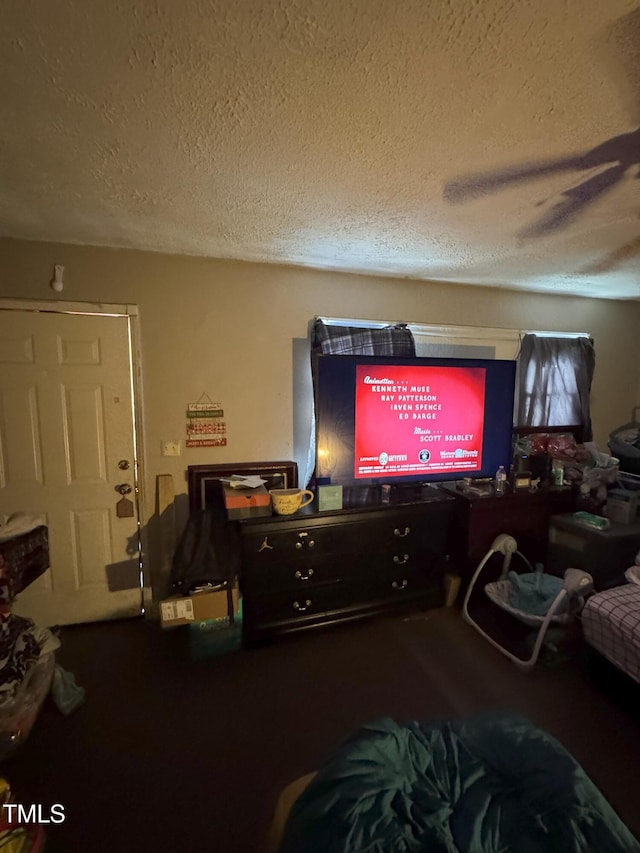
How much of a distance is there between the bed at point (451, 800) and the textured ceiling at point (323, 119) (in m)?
1.62

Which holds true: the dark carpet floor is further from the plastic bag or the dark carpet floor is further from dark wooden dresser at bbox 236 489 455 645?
dark wooden dresser at bbox 236 489 455 645

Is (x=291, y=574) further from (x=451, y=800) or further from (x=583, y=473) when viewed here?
(x=583, y=473)

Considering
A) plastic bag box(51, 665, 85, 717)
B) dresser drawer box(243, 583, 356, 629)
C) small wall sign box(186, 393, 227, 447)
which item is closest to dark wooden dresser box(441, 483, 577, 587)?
dresser drawer box(243, 583, 356, 629)

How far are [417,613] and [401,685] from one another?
654 mm

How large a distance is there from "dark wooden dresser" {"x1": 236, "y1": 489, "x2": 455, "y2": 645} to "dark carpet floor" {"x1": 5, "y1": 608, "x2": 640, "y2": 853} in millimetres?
157

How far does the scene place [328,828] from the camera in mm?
697

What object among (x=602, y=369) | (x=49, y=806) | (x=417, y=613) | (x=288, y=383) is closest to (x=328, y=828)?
(x=49, y=806)

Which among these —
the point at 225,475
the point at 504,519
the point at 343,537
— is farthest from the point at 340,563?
the point at 504,519

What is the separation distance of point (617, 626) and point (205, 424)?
244cm

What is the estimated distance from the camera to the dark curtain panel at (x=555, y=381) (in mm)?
3107

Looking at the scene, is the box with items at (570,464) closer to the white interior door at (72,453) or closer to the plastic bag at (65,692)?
the white interior door at (72,453)

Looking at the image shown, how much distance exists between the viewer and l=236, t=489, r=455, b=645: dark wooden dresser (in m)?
2.09

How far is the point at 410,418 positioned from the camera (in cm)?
250

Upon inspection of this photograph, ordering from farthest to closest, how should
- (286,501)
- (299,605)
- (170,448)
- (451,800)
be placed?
(170,448)
(299,605)
(286,501)
(451,800)
